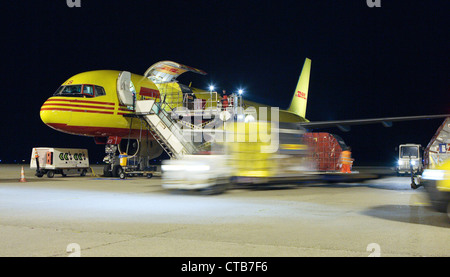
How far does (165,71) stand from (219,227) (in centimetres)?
1674

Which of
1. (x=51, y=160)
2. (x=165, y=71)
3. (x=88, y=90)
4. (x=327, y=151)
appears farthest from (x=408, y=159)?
(x=51, y=160)

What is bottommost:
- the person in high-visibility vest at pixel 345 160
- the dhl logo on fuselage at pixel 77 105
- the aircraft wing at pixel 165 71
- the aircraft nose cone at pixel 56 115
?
the person in high-visibility vest at pixel 345 160

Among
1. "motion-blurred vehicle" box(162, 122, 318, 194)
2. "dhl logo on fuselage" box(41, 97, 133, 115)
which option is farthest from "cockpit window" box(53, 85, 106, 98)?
"motion-blurred vehicle" box(162, 122, 318, 194)

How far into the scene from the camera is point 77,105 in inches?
762

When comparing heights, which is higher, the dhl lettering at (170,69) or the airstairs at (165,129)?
the dhl lettering at (170,69)

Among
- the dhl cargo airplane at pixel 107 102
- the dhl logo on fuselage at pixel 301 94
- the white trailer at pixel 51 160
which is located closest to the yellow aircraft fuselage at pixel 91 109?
the dhl cargo airplane at pixel 107 102

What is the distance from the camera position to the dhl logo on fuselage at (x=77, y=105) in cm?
1917

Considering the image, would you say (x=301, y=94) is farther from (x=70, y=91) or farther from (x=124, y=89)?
(x=70, y=91)

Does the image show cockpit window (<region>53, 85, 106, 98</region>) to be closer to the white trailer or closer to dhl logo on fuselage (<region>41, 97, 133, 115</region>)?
dhl logo on fuselage (<region>41, 97, 133, 115</region>)

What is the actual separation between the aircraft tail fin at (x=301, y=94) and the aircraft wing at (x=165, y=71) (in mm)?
12644

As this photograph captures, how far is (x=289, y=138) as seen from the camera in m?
14.6

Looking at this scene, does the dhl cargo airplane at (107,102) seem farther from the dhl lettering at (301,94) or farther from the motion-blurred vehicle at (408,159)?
the dhl lettering at (301,94)
